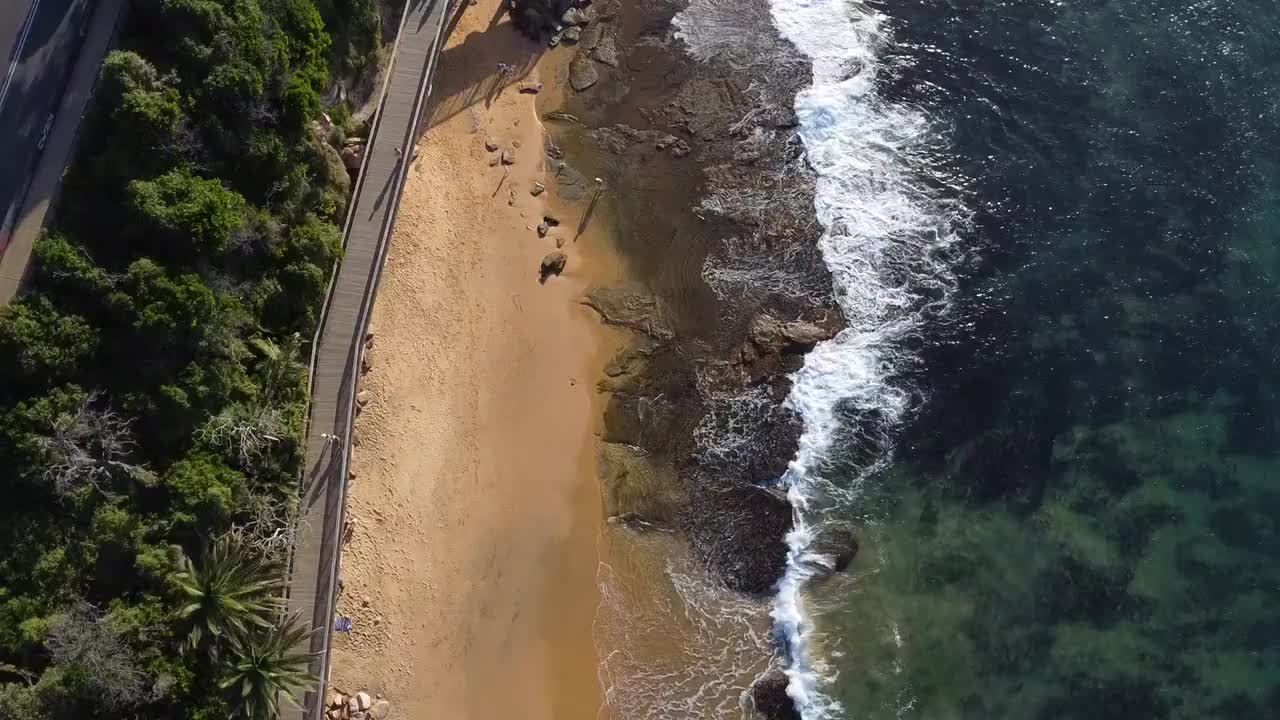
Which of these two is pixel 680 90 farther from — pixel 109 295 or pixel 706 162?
pixel 109 295

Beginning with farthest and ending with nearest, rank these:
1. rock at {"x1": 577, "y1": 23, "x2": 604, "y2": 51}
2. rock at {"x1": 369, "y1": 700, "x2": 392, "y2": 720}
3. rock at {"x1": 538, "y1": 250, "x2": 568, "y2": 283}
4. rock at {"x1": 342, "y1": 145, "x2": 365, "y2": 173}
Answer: rock at {"x1": 577, "y1": 23, "x2": 604, "y2": 51} → rock at {"x1": 538, "y1": 250, "x2": 568, "y2": 283} → rock at {"x1": 342, "y1": 145, "x2": 365, "y2": 173} → rock at {"x1": 369, "y1": 700, "x2": 392, "y2": 720}

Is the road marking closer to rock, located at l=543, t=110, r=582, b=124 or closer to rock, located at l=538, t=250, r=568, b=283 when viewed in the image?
rock, located at l=538, t=250, r=568, b=283

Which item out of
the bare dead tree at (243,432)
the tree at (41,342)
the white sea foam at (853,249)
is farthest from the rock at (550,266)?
the tree at (41,342)

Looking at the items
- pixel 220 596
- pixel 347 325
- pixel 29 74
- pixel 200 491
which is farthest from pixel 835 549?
pixel 29 74

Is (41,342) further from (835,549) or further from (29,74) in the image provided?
(835,549)

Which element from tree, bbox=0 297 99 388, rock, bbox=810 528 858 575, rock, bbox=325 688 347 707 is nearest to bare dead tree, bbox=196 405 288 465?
tree, bbox=0 297 99 388

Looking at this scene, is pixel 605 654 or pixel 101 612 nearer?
pixel 101 612

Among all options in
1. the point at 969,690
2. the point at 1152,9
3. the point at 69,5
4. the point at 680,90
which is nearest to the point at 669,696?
the point at 969,690
